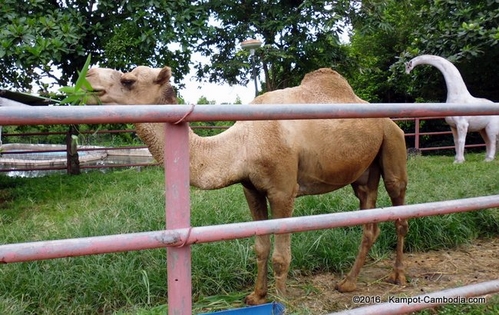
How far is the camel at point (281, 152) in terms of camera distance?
3443 millimetres

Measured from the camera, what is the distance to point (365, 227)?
441 centimetres

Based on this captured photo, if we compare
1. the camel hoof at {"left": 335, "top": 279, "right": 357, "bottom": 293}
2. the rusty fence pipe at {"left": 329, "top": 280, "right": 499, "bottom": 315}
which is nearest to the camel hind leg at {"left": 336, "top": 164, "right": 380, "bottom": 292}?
the camel hoof at {"left": 335, "top": 279, "right": 357, "bottom": 293}

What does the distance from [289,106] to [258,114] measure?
0.14 meters

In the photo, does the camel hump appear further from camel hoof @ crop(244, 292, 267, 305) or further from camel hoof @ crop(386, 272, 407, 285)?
camel hoof @ crop(244, 292, 267, 305)

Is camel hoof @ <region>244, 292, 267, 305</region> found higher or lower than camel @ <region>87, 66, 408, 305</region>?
lower

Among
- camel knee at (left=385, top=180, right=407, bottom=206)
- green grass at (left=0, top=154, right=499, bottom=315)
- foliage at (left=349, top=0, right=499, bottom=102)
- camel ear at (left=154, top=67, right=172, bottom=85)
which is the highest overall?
foliage at (left=349, top=0, right=499, bottom=102)

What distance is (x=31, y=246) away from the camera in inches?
62.3

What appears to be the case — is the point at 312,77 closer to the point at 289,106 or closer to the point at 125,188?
the point at 289,106

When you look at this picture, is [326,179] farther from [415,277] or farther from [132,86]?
[132,86]

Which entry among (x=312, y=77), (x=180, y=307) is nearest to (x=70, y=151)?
(x=312, y=77)

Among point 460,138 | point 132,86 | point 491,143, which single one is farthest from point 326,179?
point 491,143

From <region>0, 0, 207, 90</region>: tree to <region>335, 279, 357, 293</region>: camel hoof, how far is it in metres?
5.46

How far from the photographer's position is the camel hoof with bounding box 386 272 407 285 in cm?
436

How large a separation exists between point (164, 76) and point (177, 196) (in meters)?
1.88
